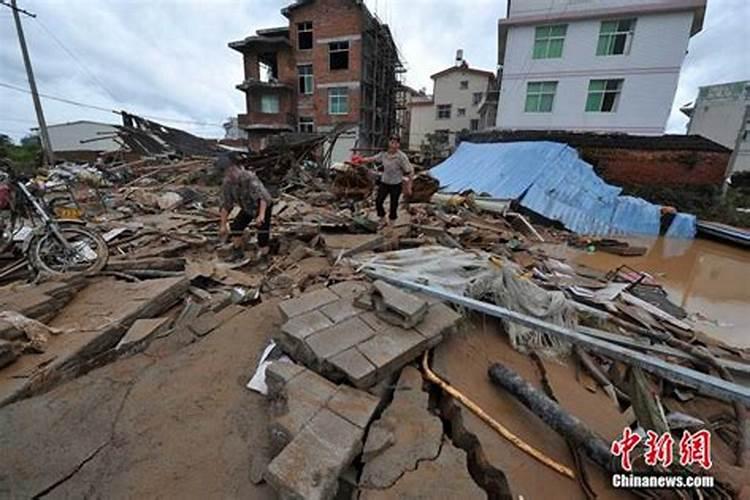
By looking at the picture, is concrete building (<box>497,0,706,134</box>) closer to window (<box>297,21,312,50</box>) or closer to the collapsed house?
window (<box>297,21,312,50</box>)

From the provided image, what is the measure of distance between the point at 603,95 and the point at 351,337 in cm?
1869

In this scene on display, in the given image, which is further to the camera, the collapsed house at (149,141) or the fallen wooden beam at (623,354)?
the collapsed house at (149,141)

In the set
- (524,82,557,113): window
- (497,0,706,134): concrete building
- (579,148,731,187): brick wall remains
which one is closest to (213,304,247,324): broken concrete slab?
(579,148,731,187): brick wall remains

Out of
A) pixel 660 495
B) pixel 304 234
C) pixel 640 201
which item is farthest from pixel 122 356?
pixel 640 201

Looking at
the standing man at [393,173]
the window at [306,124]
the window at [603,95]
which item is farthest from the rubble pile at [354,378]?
the window at [306,124]

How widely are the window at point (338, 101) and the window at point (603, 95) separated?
43.8 ft

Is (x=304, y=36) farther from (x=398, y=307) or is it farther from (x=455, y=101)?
(x=398, y=307)

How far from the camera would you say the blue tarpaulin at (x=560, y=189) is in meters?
9.57

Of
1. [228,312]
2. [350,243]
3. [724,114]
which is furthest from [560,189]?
[724,114]

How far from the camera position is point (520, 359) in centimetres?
288

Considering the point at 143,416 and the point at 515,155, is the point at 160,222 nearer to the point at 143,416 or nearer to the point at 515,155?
the point at 143,416

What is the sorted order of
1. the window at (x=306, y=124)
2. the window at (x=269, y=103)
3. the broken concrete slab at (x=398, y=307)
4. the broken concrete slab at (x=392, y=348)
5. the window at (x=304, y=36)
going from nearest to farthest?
1. the broken concrete slab at (x=392, y=348)
2. the broken concrete slab at (x=398, y=307)
3. the window at (x=304, y=36)
4. the window at (x=269, y=103)
5. the window at (x=306, y=124)

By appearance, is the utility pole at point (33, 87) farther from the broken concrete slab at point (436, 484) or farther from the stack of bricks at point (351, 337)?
the broken concrete slab at point (436, 484)

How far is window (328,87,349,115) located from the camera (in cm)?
2142
